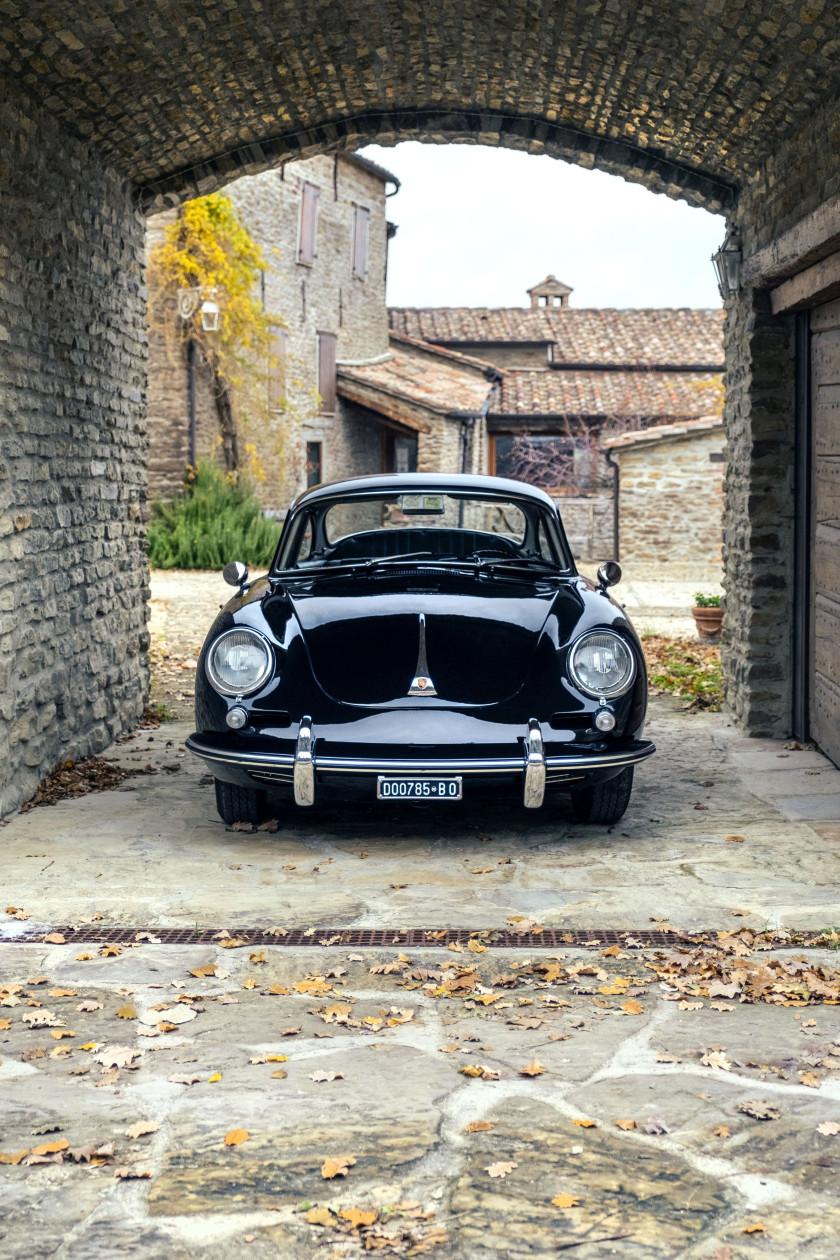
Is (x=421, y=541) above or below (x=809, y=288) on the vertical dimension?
below

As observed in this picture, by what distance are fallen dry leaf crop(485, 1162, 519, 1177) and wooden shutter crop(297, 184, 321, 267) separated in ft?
91.5

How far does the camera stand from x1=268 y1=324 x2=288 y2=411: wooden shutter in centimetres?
2711

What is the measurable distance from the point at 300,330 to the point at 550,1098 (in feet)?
90.3

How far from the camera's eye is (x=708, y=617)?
1268 centimetres

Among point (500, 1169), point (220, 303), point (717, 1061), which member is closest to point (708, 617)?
point (717, 1061)

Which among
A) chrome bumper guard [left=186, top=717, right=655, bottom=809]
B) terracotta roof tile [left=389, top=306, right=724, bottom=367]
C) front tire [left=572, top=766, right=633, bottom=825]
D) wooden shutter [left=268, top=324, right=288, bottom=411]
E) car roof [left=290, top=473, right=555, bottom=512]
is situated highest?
terracotta roof tile [left=389, top=306, right=724, bottom=367]

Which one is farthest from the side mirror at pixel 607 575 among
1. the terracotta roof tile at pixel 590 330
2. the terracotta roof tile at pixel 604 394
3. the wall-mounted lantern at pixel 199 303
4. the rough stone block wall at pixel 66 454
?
the terracotta roof tile at pixel 590 330

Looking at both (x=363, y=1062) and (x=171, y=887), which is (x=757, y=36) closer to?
(x=171, y=887)

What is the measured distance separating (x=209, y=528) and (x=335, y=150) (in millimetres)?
14404

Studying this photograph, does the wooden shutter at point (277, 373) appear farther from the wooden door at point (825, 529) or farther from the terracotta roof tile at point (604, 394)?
the wooden door at point (825, 529)

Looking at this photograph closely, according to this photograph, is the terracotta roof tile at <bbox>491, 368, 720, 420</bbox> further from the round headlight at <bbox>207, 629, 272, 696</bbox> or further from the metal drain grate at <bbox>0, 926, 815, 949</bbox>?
the metal drain grate at <bbox>0, 926, 815, 949</bbox>

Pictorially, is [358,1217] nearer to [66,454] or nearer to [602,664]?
[602,664]

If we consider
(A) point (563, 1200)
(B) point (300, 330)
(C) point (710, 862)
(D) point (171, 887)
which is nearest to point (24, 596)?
(D) point (171, 887)

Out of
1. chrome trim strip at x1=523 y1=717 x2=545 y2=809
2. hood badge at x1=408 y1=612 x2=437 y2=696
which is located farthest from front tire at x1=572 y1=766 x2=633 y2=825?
hood badge at x1=408 y1=612 x2=437 y2=696
